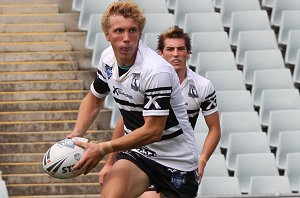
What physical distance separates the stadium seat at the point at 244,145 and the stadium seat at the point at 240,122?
0.21 metres

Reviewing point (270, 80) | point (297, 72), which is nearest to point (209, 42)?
point (270, 80)

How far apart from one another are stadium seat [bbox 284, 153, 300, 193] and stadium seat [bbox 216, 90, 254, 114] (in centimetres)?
88

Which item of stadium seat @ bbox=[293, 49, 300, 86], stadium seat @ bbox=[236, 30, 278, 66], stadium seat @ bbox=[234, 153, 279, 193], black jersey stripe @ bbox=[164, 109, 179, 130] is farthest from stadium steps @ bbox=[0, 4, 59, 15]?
black jersey stripe @ bbox=[164, 109, 179, 130]

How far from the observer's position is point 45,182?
1172 centimetres

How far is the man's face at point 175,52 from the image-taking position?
8492 millimetres

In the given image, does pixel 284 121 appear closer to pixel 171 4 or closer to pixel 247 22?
pixel 247 22

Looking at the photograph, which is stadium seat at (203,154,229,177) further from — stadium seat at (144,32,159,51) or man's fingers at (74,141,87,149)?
man's fingers at (74,141,87,149)

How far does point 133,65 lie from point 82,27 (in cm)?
650

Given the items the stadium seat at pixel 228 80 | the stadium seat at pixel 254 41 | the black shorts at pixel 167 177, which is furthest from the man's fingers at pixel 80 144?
the stadium seat at pixel 254 41

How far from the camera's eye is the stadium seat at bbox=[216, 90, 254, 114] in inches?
477

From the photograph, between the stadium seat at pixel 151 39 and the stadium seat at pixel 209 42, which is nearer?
the stadium seat at pixel 151 39

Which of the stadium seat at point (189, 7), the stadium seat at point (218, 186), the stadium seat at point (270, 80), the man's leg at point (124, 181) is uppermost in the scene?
the man's leg at point (124, 181)

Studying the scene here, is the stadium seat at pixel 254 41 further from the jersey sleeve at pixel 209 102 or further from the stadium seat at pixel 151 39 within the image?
the jersey sleeve at pixel 209 102

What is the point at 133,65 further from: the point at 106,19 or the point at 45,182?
the point at 45,182
